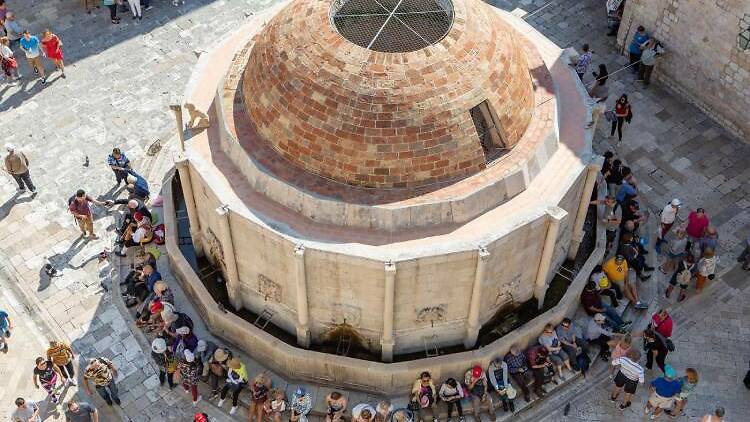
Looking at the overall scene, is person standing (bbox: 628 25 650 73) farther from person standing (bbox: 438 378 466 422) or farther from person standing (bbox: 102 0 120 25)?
person standing (bbox: 102 0 120 25)

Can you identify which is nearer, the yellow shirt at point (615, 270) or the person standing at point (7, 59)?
the yellow shirt at point (615, 270)

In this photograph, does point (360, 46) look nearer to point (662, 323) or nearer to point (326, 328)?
point (326, 328)

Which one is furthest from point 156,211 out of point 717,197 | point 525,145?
point 717,197

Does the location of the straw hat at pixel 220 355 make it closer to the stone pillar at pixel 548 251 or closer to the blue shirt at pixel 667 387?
the stone pillar at pixel 548 251

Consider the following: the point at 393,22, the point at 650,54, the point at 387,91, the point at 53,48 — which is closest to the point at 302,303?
the point at 387,91

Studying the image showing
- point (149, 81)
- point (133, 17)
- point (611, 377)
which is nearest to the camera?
point (611, 377)

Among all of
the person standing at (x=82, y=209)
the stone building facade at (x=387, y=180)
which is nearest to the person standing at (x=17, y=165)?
the person standing at (x=82, y=209)

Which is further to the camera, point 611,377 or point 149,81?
point 149,81
